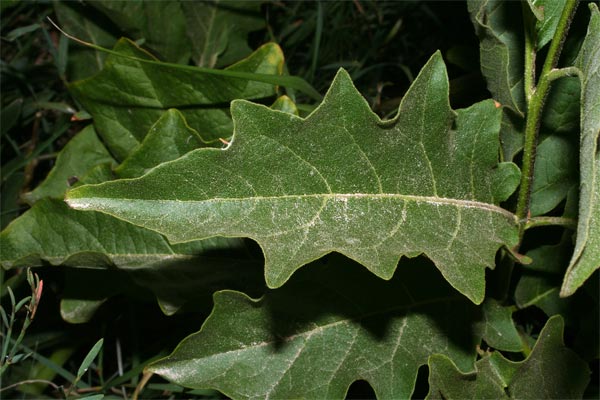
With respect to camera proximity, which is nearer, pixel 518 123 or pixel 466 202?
pixel 466 202

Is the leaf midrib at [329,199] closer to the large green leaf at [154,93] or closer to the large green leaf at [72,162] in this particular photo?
the large green leaf at [154,93]

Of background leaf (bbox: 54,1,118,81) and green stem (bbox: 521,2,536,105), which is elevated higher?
green stem (bbox: 521,2,536,105)

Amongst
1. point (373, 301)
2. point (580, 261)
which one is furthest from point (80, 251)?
point (580, 261)

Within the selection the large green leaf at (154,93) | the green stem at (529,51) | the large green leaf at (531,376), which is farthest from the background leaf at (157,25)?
the large green leaf at (531,376)

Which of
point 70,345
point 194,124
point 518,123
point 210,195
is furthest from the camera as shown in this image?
point 70,345

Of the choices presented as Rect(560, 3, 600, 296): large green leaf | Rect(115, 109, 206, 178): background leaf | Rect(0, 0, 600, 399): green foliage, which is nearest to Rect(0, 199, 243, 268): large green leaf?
Rect(0, 0, 600, 399): green foliage

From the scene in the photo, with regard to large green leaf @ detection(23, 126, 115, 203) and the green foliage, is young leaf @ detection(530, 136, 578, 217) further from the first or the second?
large green leaf @ detection(23, 126, 115, 203)

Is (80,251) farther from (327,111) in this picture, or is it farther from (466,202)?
(466,202)
